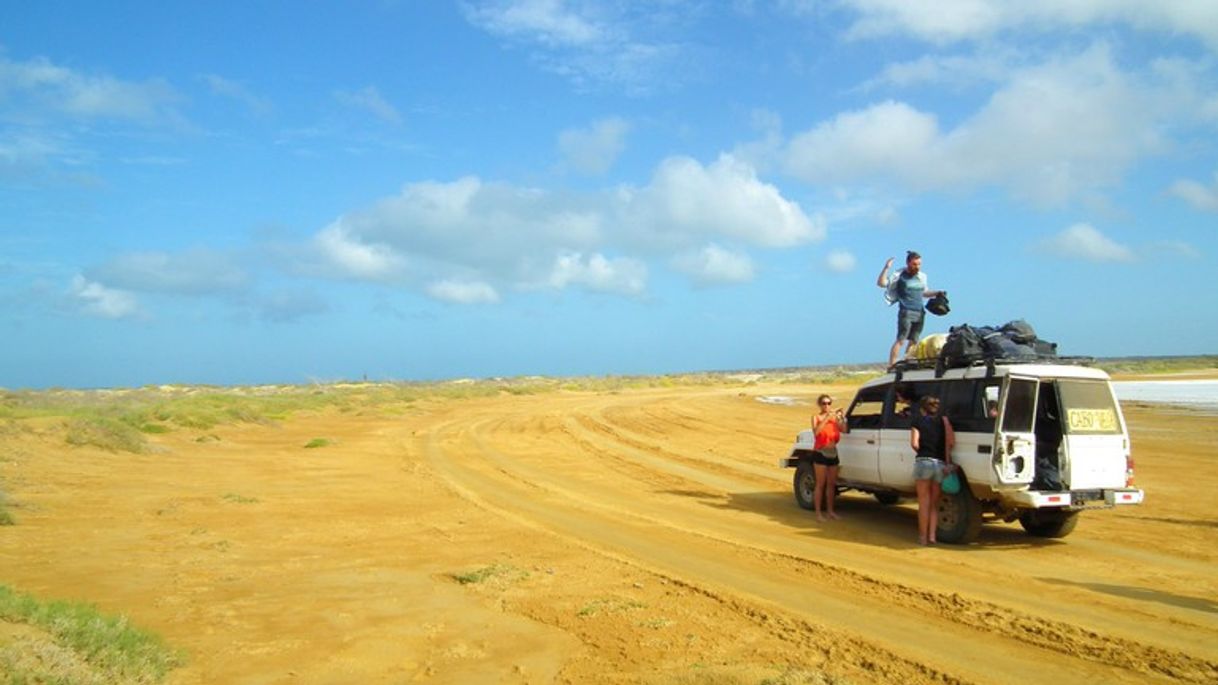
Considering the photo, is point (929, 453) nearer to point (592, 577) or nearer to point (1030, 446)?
point (1030, 446)

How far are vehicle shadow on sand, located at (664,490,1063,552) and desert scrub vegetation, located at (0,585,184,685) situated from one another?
7740 millimetres

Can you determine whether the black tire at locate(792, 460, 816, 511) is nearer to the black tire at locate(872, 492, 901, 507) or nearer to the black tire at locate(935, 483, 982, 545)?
the black tire at locate(872, 492, 901, 507)

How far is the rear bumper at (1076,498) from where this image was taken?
31.6ft

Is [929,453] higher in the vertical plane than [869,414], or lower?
lower

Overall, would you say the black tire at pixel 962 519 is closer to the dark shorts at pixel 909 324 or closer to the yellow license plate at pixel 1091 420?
the yellow license plate at pixel 1091 420

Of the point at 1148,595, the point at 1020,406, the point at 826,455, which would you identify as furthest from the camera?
the point at 826,455

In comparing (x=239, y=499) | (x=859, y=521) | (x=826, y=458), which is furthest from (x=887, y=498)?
(x=239, y=499)

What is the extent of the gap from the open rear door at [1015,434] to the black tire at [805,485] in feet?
11.6

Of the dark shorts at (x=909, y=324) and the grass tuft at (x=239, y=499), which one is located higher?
the dark shorts at (x=909, y=324)

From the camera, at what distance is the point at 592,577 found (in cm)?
870

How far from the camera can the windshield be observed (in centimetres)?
1006

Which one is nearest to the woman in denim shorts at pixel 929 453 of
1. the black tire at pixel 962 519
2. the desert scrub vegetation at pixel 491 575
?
the black tire at pixel 962 519

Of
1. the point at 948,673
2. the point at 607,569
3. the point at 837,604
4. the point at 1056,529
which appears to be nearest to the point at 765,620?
the point at 837,604

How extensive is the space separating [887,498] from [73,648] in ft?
35.7
